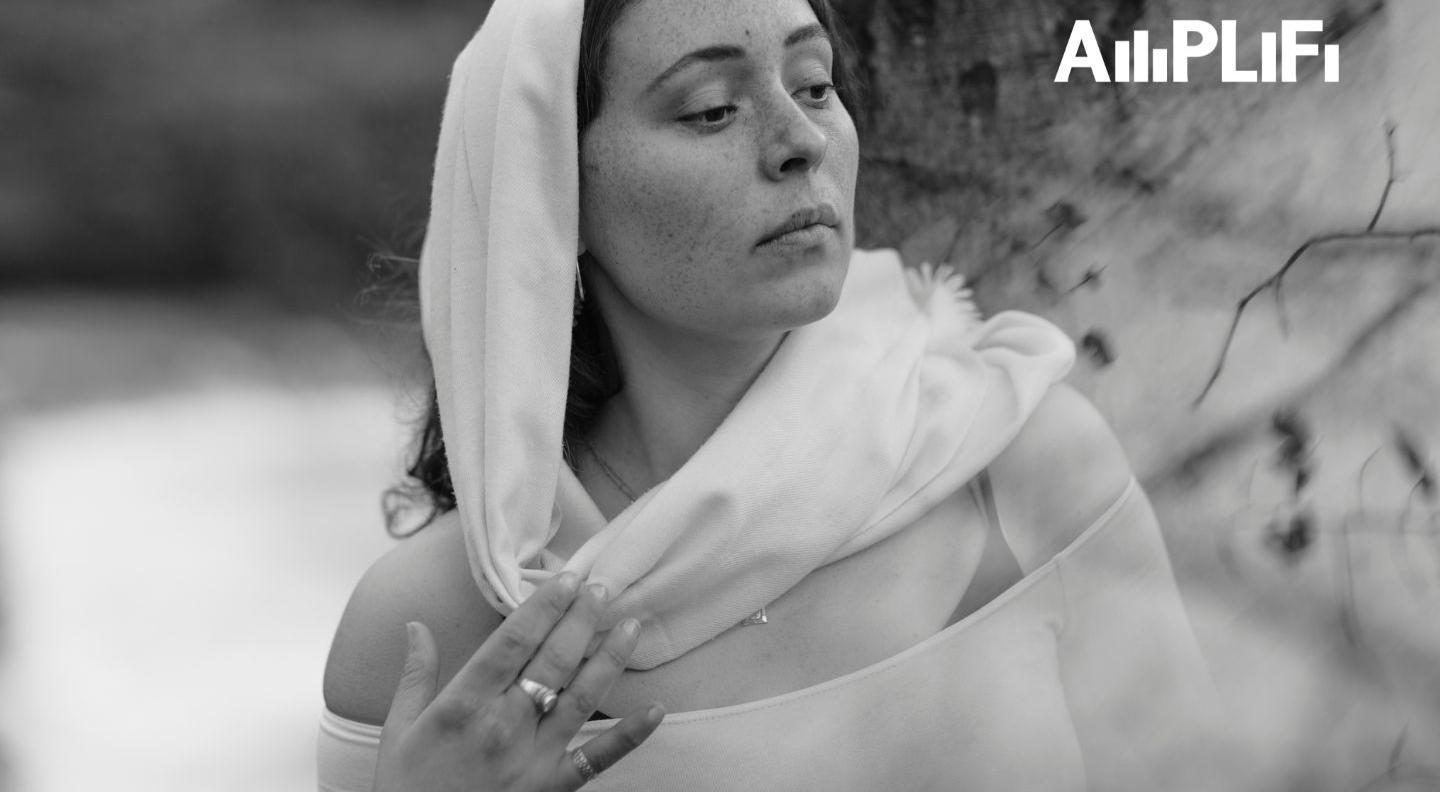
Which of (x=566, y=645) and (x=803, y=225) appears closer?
(x=566, y=645)

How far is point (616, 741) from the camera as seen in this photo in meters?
1.29

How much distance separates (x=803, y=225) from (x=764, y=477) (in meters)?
0.23

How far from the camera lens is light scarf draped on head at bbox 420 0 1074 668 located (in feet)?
4.78

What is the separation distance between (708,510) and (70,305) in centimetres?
532

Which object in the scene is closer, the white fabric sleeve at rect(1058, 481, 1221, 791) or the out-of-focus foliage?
the white fabric sleeve at rect(1058, 481, 1221, 791)

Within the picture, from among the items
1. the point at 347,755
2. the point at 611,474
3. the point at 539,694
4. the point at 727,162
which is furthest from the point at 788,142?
the point at 347,755

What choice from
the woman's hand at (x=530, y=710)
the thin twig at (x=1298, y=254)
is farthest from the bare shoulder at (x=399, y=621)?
the thin twig at (x=1298, y=254)

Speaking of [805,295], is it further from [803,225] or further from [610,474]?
[610,474]

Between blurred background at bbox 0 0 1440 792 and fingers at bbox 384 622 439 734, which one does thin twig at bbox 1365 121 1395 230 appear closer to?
blurred background at bbox 0 0 1440 792

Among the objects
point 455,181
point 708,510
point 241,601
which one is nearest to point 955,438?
point 708,510

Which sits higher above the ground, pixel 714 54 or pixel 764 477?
pixel 714 54

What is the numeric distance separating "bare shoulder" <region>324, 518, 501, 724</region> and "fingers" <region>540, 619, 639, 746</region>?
27 cm

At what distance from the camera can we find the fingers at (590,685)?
1305mm

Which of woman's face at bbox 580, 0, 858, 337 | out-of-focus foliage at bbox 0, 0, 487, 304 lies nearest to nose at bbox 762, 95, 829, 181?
woman's face at bbox 580, 0, 858, 337
